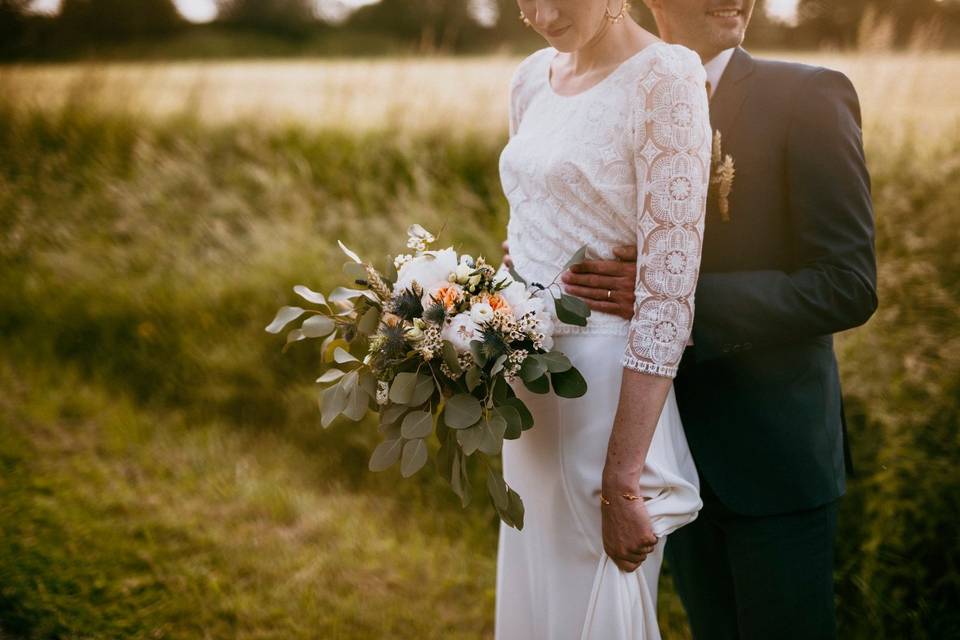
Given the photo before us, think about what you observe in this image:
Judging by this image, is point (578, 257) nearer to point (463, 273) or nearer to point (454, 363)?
point (463, 273)

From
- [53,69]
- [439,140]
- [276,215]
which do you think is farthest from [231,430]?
[53,69]

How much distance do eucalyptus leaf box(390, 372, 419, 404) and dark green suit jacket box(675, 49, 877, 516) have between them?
68cm

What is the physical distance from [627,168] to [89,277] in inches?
207

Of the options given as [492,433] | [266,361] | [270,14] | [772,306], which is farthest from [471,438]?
[270,14]

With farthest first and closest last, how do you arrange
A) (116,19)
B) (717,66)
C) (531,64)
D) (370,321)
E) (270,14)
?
(270,14), (116,19), (531,64), (717,66), (370,321)

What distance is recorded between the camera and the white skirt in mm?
1666

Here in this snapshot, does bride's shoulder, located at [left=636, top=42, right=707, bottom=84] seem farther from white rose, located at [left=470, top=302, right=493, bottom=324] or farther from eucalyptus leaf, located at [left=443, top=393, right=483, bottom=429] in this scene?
eucalyptus leaf, located at [left=443, top=393, right=483, bottom=429]

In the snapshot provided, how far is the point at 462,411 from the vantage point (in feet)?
5.18

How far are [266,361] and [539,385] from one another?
11.7ft

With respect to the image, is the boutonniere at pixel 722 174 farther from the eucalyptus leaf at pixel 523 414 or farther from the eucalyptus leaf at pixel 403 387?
the eucalyptus leaf at pixel 403 387

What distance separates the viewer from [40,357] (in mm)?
5359

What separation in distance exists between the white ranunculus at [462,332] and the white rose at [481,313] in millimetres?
10

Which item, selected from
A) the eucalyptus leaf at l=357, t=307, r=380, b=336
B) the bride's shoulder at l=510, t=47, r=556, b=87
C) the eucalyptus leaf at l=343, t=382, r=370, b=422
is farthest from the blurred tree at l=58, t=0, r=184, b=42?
the eucalyptus leaf at l=343, t=382, r=370, b=422

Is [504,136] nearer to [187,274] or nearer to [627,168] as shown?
[187,274]
